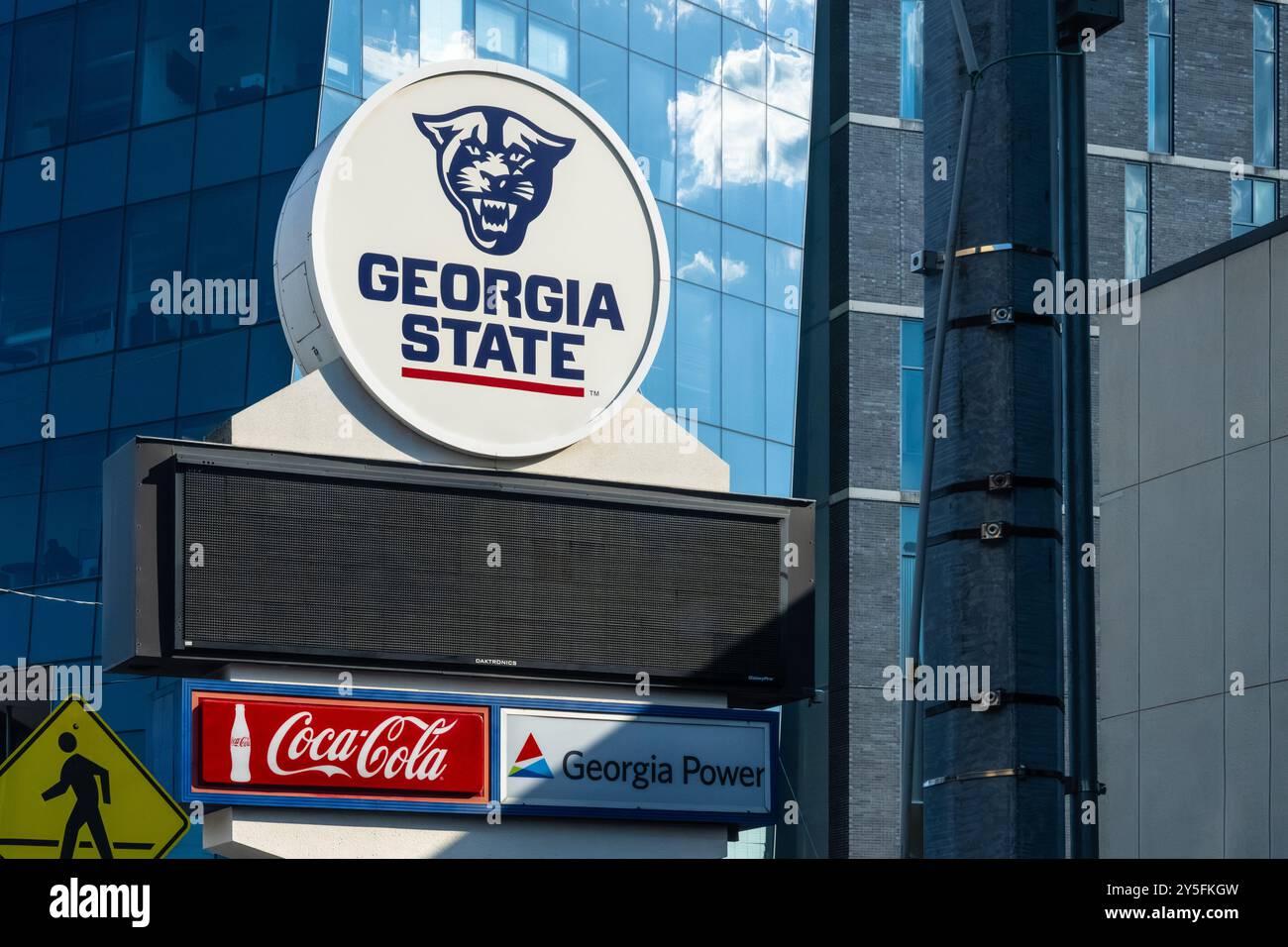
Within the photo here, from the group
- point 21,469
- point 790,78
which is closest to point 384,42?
point 790,78

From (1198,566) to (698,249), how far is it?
857 inches

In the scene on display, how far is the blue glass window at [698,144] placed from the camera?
3950cm

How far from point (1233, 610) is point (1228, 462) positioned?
142 centimetres

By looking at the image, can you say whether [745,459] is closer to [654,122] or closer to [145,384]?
[654,122]

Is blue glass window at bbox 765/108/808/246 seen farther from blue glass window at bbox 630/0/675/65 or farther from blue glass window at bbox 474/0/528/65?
blue glass window at bbox 474/0/528/65

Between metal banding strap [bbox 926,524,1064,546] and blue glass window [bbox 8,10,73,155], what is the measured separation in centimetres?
3542

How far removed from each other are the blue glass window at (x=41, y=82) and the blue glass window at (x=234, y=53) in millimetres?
3599

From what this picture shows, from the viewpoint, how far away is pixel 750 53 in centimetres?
4097

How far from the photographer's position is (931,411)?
655 cm

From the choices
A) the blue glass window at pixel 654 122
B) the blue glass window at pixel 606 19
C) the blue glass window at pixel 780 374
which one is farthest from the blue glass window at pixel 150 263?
the blue glass window at pixel 780 374

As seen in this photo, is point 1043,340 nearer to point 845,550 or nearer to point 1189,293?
point 1189,293

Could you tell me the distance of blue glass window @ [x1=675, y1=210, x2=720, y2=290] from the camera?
128ft

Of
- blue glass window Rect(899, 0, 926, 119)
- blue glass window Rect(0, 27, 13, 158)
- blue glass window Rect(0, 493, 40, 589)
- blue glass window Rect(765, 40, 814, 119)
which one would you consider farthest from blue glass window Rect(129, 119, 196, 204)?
blue glass window Rect(899, 0, 926, 119)
